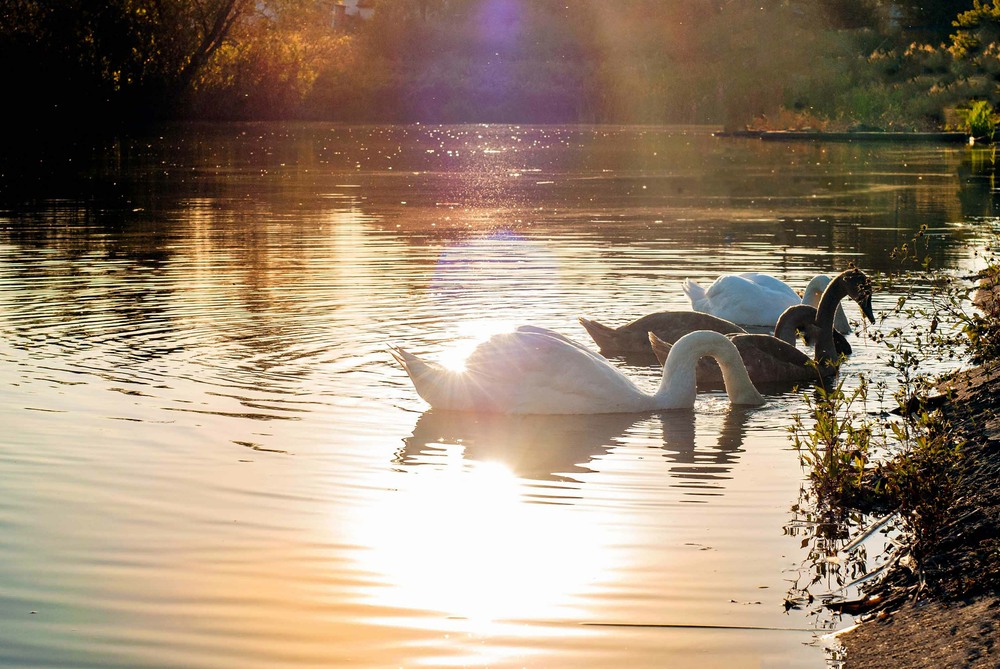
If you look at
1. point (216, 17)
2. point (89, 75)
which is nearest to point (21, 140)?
point (89, 75)

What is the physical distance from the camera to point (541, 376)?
9.16 meters

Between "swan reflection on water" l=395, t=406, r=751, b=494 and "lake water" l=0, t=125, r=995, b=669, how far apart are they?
0.03 meters

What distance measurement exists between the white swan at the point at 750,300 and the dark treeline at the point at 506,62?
25254 mm

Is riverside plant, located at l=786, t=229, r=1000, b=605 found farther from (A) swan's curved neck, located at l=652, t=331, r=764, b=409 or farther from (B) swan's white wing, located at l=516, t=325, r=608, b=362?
(B) swan's white wing, located at l=516, t=325, r=608, b=362

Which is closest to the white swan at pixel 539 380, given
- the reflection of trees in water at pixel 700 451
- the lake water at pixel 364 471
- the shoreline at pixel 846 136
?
the lake water at pixel 364 471

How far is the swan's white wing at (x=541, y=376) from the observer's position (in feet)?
30.0

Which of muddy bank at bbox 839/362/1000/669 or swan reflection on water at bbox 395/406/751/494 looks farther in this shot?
swan reflection on water at bbox 395/406/751/494

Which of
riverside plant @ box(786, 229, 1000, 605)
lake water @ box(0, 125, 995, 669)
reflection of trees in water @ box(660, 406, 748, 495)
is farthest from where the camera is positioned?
reflection of trees in water @ box(660, 406, 748, 495)

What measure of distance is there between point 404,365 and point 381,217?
533 inches

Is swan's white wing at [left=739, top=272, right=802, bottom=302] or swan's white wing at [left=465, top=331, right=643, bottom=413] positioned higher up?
swan's white wing at [left=739, top=272, right=802, bottom=302]

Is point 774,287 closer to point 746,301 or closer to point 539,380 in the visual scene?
point 746,301

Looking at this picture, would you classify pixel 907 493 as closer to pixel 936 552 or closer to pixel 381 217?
pixel 936 552

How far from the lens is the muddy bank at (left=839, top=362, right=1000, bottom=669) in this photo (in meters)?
4.75

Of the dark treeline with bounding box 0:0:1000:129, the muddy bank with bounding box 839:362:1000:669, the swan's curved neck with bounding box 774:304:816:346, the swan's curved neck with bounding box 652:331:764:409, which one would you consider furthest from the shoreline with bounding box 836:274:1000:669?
the dark treeline with bounding box 0:0:1000:129
